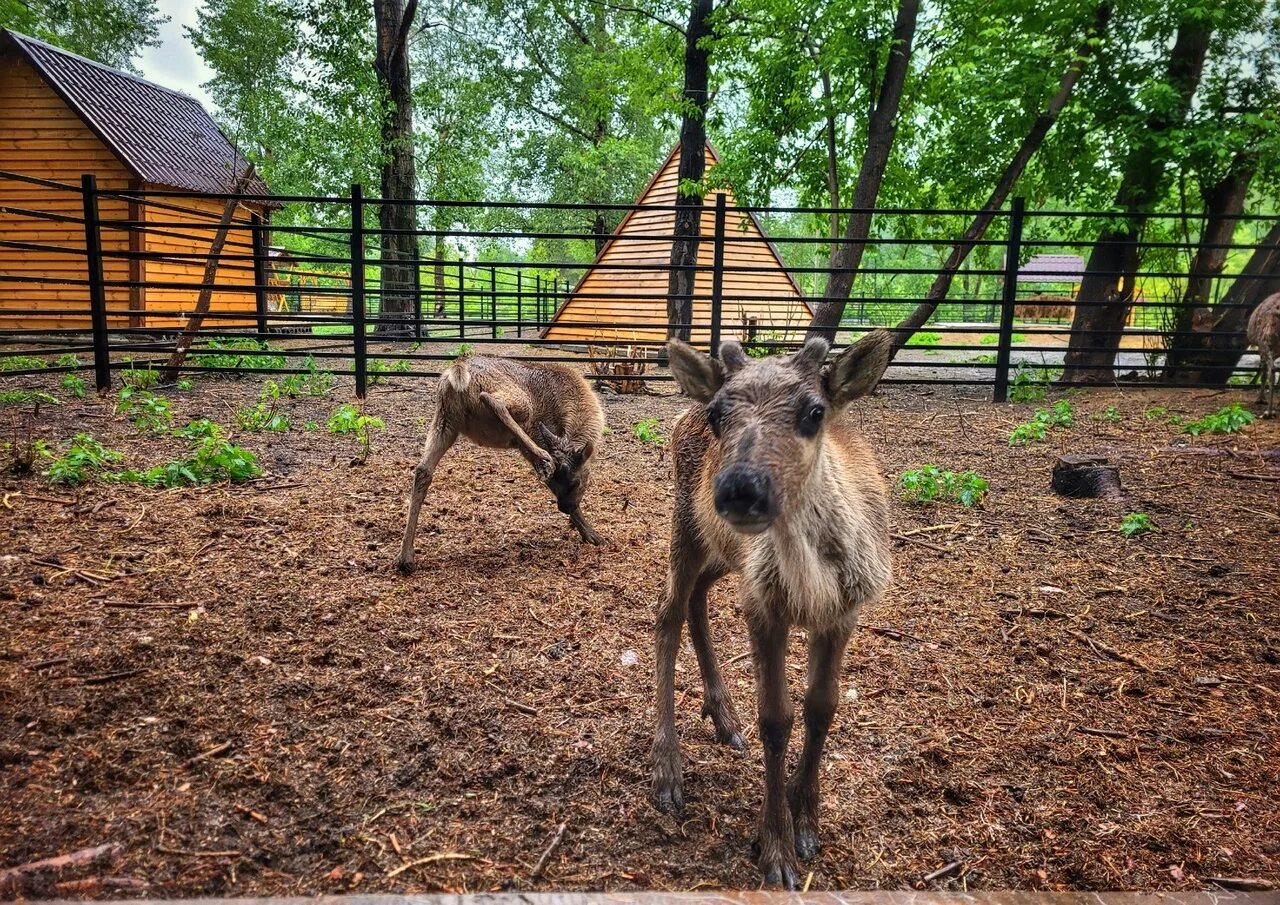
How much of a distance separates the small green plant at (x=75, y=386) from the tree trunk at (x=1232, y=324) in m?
13.2

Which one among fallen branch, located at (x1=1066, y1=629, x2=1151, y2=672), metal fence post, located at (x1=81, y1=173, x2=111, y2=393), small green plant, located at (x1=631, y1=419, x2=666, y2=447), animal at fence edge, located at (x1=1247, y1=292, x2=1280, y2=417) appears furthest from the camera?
metal fence post, located at (x1=81, y1=173, x2=111, y2=393)

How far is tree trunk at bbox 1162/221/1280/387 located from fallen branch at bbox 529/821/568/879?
1101 centimetres

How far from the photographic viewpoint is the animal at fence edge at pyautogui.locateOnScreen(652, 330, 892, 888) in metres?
2.24

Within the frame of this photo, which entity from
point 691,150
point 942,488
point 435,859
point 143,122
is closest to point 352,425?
point 942,488

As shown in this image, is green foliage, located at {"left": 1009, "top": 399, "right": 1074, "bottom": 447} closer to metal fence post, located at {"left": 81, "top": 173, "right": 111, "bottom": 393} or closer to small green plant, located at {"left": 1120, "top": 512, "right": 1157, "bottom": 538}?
small green plant, located at {"left": 1120, "top": 512, "right": 1157, "bottom": 538}

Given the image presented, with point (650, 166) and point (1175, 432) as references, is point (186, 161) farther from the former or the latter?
point (1175, 432)

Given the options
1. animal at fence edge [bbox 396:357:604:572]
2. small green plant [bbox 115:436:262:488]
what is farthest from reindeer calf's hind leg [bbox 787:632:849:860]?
small green plant [bbox 115:436:262:488]

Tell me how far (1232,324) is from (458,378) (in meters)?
11.1

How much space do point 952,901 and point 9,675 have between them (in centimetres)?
321

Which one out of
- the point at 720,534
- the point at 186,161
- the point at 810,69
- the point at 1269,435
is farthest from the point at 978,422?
the point at 186,161

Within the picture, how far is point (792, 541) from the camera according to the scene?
232 centimetres

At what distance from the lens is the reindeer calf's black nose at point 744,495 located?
1.92 m

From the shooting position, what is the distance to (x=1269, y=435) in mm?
7145

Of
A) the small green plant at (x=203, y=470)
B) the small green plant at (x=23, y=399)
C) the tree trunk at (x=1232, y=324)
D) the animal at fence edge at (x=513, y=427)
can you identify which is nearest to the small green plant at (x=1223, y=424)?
the tree trunk at (x=1232, y=324)
